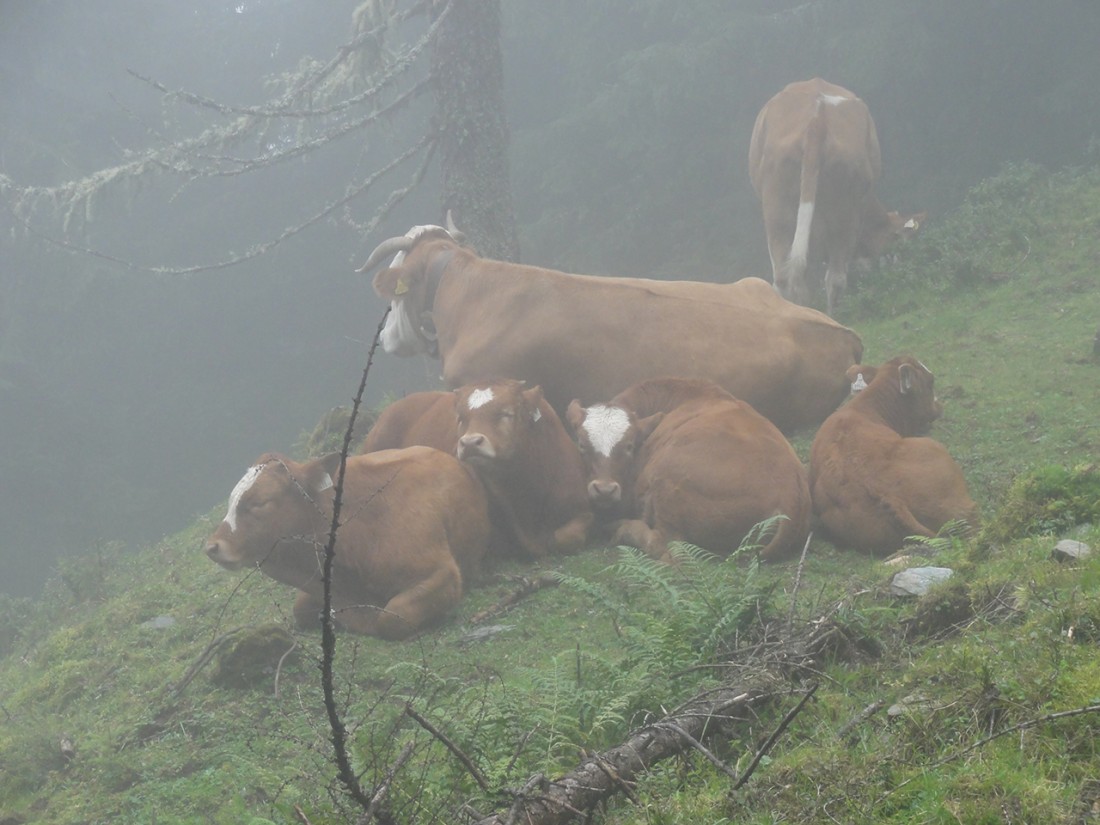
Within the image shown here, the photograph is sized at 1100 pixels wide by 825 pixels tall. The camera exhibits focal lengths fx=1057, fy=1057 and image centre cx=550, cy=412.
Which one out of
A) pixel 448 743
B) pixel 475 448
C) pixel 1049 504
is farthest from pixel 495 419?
pixel 448 743

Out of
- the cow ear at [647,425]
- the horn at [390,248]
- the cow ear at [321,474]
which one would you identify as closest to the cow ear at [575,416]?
the cow ear at [647,425]

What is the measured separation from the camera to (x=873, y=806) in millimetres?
2773

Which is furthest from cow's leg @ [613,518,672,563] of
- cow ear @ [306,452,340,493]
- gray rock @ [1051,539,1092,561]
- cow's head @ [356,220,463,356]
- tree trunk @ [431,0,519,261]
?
tree trunk @ [431,0,519,261]

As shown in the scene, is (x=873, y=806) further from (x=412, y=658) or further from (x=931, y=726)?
(x=412, y=658)

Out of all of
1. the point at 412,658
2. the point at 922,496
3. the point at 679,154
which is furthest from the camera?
the point at 679,154

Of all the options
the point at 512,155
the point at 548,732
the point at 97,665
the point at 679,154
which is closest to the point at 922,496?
the point at 548,732

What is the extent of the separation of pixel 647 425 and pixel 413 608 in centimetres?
267

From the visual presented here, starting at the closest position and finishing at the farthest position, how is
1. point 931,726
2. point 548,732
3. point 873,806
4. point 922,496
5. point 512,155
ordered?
1. point 873,806
2. point 931,726
3. point 548,732
4. point 922,496
5. point 512,155

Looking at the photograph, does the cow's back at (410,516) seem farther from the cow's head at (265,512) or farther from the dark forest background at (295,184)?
the dark forest background at (295,184)

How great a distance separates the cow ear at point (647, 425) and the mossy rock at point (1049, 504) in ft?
11.4

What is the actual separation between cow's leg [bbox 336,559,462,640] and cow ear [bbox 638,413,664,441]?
2154mm

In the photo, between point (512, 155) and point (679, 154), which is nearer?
point (679, 154)

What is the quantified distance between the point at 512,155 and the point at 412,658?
49.8ft

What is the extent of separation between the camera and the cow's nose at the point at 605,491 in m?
8.23
